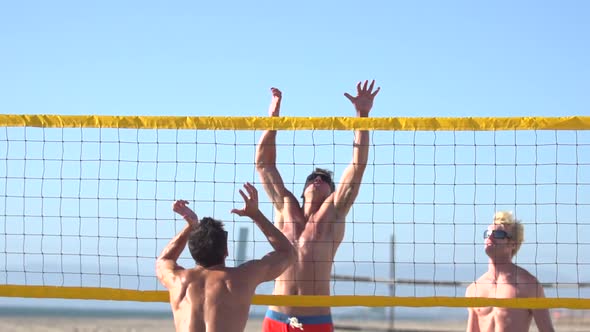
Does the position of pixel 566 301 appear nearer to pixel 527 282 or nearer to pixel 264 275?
pixel 527 282

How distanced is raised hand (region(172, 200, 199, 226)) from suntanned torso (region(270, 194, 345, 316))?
1.21 meters

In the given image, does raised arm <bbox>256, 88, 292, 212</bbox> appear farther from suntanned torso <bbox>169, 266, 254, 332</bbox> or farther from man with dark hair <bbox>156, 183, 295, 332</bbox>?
suntanned torso <bbox>169, 266, 254, 332</bbox>

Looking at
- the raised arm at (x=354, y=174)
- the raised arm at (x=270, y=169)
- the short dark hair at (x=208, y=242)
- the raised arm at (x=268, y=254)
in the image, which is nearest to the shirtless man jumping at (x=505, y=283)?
the raised arm at (x=354, y=174)

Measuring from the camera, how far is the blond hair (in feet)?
26.1

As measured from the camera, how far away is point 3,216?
8586 millimetres

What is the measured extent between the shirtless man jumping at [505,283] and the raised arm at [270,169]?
1477 millimetres

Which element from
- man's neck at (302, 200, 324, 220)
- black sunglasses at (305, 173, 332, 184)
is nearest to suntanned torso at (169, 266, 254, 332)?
man's neck at (302, 200, 324, 220)

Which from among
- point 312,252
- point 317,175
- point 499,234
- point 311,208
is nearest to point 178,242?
point 312,252

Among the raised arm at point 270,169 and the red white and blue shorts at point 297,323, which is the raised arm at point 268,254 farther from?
the raised arm at point 270,169

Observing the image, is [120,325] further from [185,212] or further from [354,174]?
[185,212]

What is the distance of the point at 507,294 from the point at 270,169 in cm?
188

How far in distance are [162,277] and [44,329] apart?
28378 millimetres

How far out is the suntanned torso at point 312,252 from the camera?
7945 millimetres

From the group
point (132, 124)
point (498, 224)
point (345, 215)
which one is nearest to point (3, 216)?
point (132, 124)
